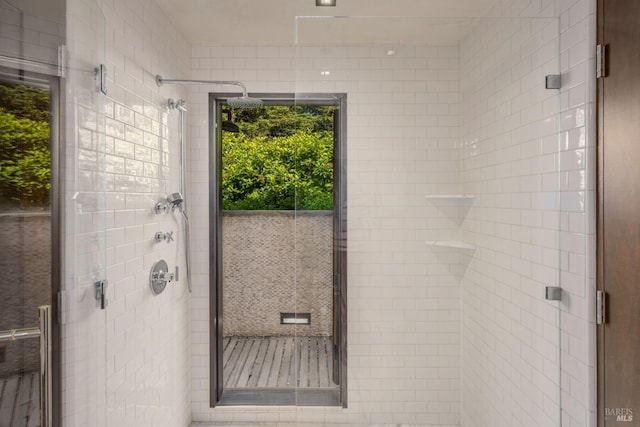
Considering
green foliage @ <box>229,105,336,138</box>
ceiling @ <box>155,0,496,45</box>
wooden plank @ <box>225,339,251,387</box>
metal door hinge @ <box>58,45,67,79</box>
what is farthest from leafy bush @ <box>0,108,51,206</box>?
wooden plank @ <box>225,339,251,387</box>

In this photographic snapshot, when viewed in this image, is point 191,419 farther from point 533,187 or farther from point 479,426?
point 533,187

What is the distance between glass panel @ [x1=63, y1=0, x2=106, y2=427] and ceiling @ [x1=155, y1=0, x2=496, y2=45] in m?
0.83

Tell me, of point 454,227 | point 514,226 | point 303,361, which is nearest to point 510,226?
point 514,226

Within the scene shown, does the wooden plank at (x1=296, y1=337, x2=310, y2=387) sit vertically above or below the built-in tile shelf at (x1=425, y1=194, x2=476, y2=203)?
below

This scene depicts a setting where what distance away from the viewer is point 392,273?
167 centimetres

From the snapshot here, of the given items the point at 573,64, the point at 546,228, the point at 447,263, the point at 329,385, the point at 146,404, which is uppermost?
the point at 573,64

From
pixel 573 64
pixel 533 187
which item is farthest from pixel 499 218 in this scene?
pixel 573 64

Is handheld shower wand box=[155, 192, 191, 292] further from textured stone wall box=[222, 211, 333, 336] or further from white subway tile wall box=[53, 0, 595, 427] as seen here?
white subway tile wall box=[53, 0, 595, 427]

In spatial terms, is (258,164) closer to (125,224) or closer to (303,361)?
(125,224)

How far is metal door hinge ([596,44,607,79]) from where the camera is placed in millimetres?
1474

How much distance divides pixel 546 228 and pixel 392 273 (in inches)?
26.7

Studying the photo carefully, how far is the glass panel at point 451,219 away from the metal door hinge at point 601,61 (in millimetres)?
166

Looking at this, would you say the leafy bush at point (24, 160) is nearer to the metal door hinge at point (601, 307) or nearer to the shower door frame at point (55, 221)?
the shower door frame at point (55, 221)

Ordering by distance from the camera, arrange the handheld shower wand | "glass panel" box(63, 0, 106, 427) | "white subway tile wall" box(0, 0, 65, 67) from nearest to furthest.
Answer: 1. "white subway tile wall" box(0, 0, 65, 67)
2. "glass panel" box(63, 0, 106, 427)
3. the handheld shower wand
